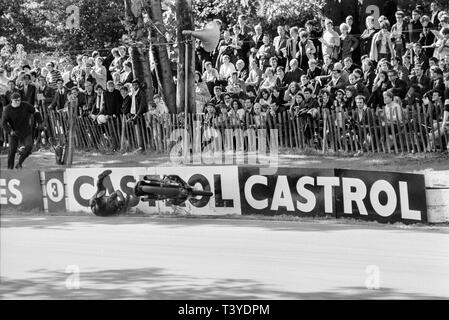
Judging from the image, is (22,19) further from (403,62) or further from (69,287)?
(69,287)

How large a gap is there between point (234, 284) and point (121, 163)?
7.72m

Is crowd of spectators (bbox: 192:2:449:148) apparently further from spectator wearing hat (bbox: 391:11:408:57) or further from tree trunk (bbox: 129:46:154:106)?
tree trunk (bbox: 129:46:154:106)

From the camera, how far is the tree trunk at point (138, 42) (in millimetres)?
20812

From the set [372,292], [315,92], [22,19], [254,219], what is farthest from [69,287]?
[22,19]

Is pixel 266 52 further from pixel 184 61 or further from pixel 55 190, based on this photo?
pixel 55 190

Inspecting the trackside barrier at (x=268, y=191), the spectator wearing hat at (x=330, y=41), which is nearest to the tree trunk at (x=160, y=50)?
the trackside barrier at (x=268, y=191)

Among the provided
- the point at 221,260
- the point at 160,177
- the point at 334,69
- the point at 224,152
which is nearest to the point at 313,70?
the point at 334,69

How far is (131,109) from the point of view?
20000 millimetres

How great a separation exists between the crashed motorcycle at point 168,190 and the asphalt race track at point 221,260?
1.26 feet

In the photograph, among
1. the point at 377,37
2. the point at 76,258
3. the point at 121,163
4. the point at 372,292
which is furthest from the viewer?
the point at 121,163

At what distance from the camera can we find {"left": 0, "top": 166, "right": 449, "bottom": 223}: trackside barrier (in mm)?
14258

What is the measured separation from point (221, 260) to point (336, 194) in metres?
2.78

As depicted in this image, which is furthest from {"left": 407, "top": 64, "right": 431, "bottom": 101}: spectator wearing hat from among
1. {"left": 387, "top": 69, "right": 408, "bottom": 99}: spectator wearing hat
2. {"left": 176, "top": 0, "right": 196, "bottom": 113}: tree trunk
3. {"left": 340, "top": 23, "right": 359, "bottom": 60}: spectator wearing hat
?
{"left": 176, "top": 0, "right": 196, "bottom": 113}: tree trunk

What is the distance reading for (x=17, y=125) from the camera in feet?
64.5
